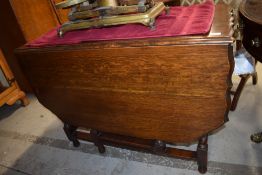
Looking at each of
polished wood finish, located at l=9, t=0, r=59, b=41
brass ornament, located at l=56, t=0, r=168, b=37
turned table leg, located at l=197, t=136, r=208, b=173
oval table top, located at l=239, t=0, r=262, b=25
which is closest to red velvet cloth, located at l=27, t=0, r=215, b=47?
brass ornament, located at l=56, t=0, r=168, b=37

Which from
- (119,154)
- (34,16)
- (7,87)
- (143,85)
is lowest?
(119,154)

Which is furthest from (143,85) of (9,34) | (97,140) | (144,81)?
(9,34)

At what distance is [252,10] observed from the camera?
101 cm

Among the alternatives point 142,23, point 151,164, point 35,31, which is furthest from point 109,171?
point 35,31

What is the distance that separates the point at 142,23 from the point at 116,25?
0.60 ft

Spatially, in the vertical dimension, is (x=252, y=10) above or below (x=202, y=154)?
above

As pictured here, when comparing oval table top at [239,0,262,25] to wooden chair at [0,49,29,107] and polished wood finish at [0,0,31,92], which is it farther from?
wooden chair at [0,49,29,107]

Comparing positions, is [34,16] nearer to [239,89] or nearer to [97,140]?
[97,140]

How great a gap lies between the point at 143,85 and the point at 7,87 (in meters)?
1.74

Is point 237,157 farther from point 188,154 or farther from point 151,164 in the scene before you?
point 151,164

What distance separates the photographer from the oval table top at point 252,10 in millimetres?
923

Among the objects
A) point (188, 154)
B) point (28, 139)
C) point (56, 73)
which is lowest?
point (28, 139)

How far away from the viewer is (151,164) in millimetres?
1502

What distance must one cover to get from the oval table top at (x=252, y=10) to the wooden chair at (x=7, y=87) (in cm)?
202
